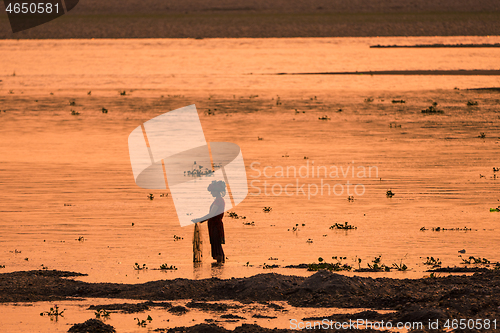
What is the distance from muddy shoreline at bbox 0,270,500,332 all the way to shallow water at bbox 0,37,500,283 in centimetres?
84

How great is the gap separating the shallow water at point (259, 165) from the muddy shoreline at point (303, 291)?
0.84 m

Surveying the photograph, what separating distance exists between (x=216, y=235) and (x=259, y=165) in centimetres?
1107

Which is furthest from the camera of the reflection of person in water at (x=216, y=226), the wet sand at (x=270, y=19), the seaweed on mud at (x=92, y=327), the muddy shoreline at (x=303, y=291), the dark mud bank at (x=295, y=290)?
the wet sand at (x=270, y=19)

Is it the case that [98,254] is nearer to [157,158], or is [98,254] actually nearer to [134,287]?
[134,287]

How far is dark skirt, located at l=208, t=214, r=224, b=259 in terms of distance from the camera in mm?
14844

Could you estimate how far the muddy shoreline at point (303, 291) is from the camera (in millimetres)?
11547

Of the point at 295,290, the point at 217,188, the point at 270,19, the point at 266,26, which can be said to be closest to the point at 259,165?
the point at 217,188

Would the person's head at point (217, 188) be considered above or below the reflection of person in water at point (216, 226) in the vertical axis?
above

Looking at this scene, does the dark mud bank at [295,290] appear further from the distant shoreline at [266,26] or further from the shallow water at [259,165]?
the distant shoreline at [266,26]

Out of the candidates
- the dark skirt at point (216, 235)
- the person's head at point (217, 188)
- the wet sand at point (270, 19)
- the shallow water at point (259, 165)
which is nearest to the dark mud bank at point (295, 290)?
the shallow water at point (259, 165)

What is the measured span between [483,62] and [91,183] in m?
49.8

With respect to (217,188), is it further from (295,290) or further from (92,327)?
(92,327)

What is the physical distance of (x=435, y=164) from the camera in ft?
85.8

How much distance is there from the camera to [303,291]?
40.6 ft
